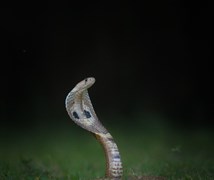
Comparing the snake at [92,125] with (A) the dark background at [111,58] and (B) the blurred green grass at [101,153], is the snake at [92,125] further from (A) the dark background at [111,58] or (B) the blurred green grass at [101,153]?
(A) the dark background at [111,58]

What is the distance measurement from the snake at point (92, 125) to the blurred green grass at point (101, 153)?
0.68 metres

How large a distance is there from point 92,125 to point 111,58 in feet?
26.9

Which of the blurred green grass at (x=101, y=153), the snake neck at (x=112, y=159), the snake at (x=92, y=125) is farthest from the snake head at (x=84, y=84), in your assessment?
the blurred green grass at (x=101, y=153)

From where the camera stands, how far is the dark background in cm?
1442

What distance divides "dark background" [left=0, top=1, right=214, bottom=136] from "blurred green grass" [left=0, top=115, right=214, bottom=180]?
1.01m

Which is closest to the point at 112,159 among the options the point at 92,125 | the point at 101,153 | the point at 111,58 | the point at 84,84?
the point at 92,125

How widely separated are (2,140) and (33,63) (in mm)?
2772

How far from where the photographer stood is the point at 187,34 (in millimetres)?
14727

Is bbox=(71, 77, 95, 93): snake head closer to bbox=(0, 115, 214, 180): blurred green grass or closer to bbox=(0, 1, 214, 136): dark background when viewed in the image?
bbox=(0, 115, 214, 180): blurred green grass

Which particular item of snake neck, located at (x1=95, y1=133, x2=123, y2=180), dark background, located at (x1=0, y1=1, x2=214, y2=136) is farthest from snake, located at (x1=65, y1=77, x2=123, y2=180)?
dark background, located at (x1=0, y1=1, x2=214, y2=136)

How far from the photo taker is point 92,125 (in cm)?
710

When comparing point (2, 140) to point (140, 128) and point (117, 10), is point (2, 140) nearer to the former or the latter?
point (140, 128)

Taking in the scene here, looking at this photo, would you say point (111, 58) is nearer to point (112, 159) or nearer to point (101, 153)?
point (101, 153)

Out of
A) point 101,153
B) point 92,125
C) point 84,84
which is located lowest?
point 101,153
